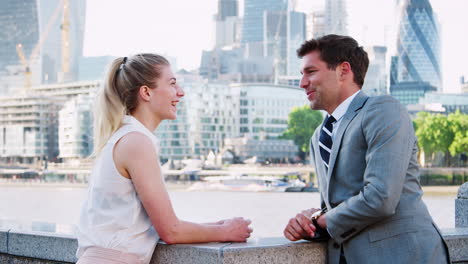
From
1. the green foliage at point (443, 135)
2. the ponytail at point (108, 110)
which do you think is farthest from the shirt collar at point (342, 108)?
the green foliage at point (443, 135)

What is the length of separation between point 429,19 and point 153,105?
137m

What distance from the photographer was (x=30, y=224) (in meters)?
5.12

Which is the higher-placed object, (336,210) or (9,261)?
(336,210)

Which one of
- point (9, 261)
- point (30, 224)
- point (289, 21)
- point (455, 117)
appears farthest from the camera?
point (289, 21)

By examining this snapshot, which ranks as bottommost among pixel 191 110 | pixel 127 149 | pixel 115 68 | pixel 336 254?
pixel 191 110

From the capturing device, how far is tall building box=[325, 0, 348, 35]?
17488 cm

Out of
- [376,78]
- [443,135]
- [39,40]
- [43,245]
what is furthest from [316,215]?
[39,40]

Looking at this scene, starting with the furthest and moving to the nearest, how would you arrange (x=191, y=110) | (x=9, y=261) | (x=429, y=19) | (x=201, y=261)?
(x=429, y=19), (x=191, y=110), (x=9, y=261), (x=201, y=261)

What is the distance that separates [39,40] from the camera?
516 feet

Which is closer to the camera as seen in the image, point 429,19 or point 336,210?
point 336,210

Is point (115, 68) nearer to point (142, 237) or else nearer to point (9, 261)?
point (142, 237)

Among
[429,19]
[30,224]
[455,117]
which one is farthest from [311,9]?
[30,224]

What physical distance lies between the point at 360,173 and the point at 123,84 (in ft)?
3.61

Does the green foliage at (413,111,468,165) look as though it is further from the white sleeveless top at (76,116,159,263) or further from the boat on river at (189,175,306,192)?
the white sleeveless top at (76,116,159,263)
